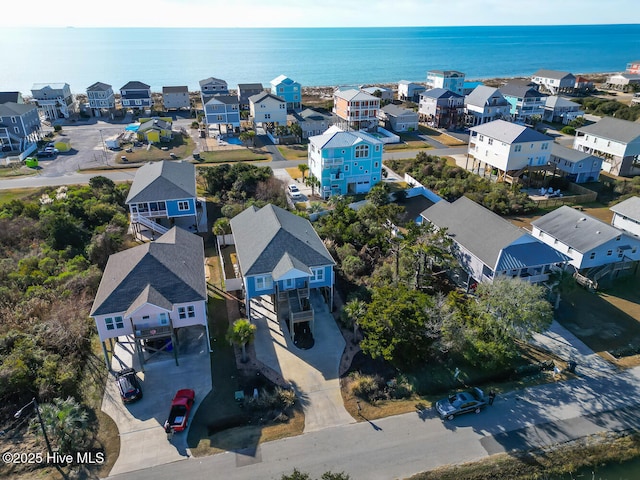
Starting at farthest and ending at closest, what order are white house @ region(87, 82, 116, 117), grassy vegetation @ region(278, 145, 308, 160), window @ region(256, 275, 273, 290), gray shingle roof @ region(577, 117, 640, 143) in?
white house @ region(87, 82, 116, 117) < grassy vegetation @ region(278, 145, 308, 160) < gray shingle roof @ region(577, 117, 640, 143) < window @ region(256, 275, 273, 290)

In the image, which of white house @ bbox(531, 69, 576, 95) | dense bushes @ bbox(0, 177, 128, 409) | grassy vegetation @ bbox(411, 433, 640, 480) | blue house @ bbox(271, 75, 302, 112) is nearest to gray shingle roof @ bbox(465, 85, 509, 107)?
blue house @ bbox(271, 75, 302, 112)

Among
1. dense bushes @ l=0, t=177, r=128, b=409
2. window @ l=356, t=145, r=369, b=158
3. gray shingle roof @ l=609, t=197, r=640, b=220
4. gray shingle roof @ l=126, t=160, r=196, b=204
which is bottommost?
dense bushes @ l=0, t=177, r=128, b=409

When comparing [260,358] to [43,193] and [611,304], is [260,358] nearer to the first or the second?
[611,304]

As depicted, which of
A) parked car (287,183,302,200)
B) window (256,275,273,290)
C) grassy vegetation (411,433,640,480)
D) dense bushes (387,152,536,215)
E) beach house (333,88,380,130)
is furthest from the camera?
beach house (333,88,380,130)

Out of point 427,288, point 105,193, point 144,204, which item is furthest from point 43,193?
point 427,288

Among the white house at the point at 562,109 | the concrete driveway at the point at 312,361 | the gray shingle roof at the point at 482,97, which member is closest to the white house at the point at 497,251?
the concrete driveway at the point at 312,361

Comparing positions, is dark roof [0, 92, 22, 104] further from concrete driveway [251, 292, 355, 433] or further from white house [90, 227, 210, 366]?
A: concrete driveway [251, 292, 355, 433]

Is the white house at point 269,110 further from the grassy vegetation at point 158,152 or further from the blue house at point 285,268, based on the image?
the blue house at point 285,268
